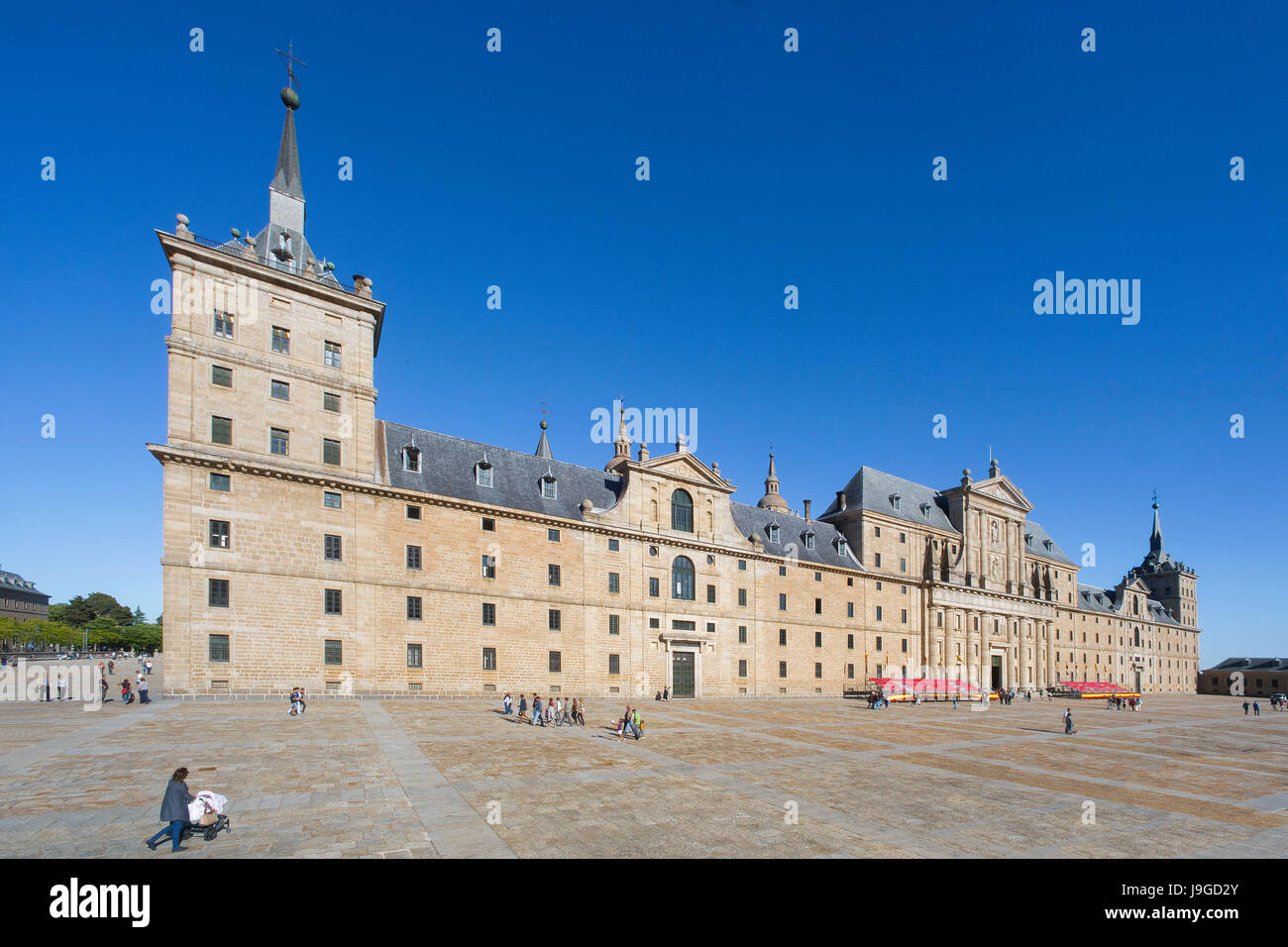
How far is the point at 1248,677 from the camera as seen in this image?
119 m

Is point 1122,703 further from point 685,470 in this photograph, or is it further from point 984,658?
point 685,470

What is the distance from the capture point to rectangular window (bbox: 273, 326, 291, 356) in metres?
39.0

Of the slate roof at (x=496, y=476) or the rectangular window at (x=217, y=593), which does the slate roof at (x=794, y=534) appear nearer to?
the slate roof at (x=496, y=476)

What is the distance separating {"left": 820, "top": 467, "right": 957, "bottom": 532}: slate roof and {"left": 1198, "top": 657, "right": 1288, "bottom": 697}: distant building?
83.6 metres

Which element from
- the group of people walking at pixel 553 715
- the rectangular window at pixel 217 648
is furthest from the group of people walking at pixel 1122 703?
the rectangular window at pixel 217 648

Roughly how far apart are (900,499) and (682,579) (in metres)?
32.6

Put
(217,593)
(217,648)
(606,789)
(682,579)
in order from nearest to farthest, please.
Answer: (606,789), (217,648), (217,593), (682,579)

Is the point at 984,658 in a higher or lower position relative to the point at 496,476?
lower

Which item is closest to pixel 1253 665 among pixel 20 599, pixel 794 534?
pixel 794 534

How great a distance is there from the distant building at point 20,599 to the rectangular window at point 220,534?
5037 inches

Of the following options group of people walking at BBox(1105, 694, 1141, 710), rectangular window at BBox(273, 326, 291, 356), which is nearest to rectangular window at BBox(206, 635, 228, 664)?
rectangular window at BBox(273, 326, 291, 356)

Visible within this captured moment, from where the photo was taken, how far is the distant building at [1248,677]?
4505 inches
